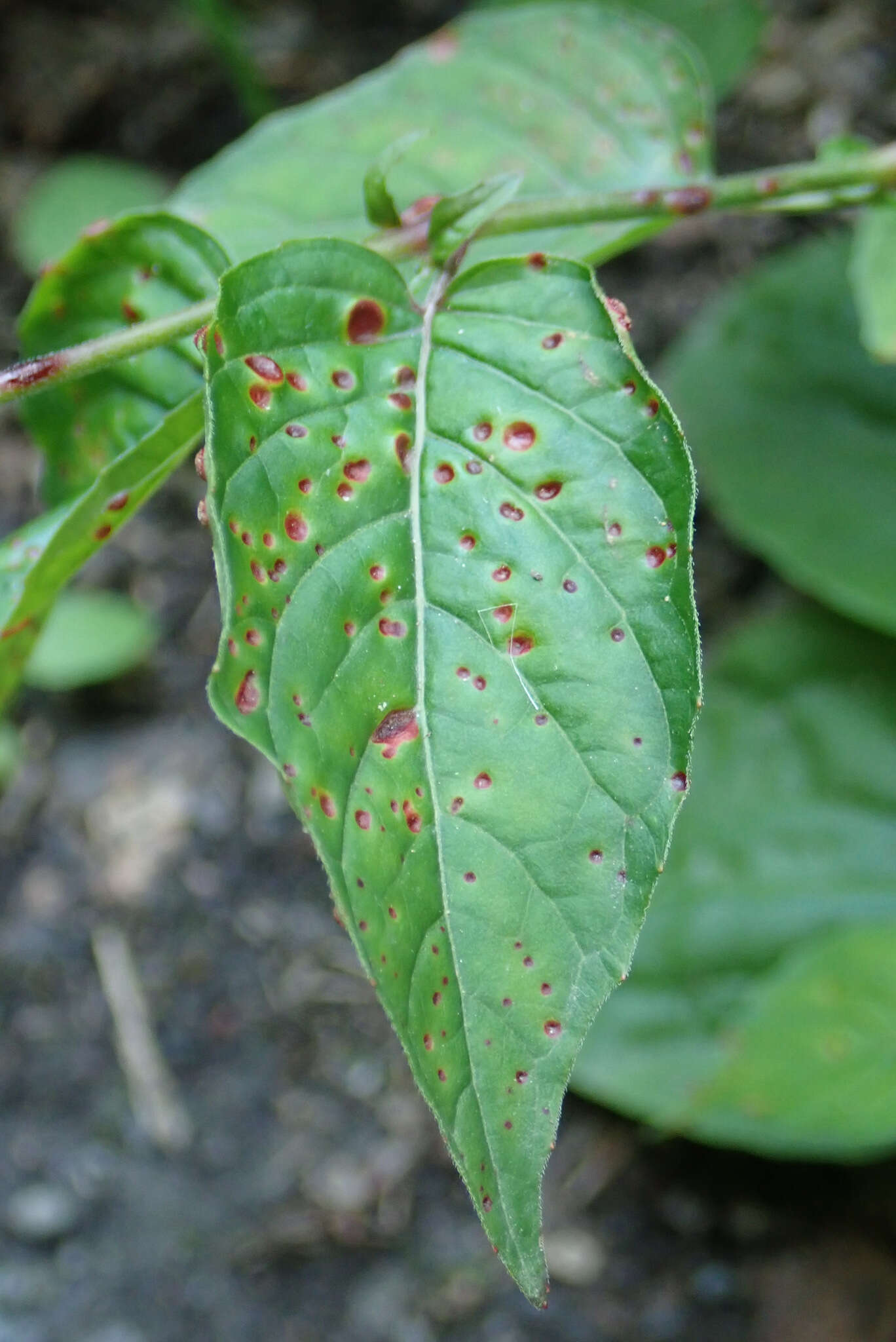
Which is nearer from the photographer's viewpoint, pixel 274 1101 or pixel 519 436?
pixel 519 436

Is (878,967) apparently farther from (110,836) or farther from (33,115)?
(33,115)

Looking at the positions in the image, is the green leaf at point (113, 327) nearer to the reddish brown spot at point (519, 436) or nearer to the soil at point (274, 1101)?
the reddish brown spot at point (519, 436)

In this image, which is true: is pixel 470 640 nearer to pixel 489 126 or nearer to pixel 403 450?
pixel 403 450

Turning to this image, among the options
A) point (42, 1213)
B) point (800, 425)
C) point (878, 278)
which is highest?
point (878, 278)

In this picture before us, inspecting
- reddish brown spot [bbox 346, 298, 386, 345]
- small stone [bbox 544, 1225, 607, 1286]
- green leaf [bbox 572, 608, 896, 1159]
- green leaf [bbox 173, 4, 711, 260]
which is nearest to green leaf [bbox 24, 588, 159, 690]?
green leaf [bbox 173, 4, 711, 260]

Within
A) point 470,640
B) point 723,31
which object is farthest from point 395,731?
point 723,31

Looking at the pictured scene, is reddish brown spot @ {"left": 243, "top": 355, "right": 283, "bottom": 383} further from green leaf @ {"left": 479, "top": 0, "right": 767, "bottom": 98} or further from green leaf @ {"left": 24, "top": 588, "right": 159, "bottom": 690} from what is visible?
green leaf @ {"left": 479, "top": 0, "right": 767, "bottom": 98}
